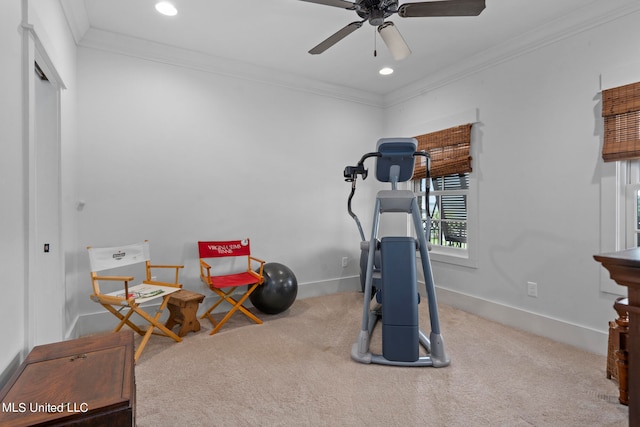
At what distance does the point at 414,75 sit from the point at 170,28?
2675 millimetres

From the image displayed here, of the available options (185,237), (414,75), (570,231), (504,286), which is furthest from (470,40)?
(185,237)

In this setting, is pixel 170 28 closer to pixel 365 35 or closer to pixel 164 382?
pixel 365 35

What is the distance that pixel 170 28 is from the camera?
9.66 feet

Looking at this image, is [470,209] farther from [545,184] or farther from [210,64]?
[210,64]

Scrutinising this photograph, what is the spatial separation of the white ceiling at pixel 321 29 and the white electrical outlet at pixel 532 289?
215cm

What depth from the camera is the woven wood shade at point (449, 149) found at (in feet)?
11.5

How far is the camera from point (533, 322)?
2.96 meters

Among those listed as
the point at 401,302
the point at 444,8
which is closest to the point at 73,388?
the point at 401,302

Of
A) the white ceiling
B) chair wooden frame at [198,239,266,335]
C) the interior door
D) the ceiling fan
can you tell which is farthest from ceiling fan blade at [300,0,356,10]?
chair wooden frame at [198,239,266,335]

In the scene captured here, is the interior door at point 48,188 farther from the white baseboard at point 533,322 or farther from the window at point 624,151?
the window at point 624,151

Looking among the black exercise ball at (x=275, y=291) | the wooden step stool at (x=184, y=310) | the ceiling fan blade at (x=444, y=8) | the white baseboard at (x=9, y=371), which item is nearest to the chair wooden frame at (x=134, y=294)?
the wooden step stool at (x=184, y=310)

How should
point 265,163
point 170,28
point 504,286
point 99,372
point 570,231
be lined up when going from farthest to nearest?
1. point 265,163
2. point 504,286
3. point 170,28
4. point 570,231
5. point 99,372

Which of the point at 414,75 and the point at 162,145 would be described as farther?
the point at 414,75

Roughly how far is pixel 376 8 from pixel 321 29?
1.04 m
